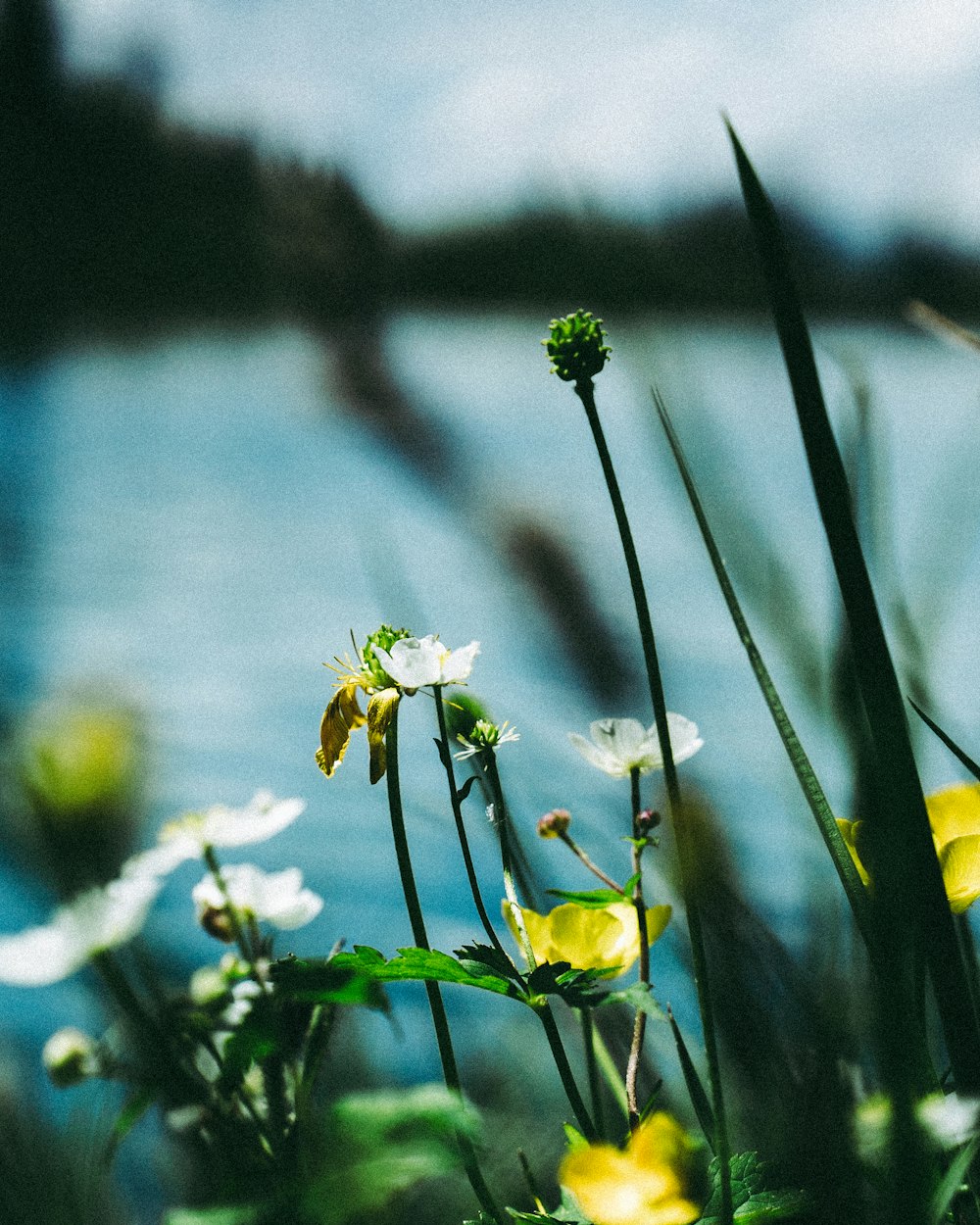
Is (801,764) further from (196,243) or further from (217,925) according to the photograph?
(196,243)

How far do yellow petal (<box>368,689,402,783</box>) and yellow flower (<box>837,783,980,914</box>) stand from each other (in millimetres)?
100

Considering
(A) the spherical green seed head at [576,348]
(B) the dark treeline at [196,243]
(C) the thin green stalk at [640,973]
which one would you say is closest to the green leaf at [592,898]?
(C) the thin green stalk at [640,973]

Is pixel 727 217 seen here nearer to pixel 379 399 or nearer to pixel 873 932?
pixel 379 399

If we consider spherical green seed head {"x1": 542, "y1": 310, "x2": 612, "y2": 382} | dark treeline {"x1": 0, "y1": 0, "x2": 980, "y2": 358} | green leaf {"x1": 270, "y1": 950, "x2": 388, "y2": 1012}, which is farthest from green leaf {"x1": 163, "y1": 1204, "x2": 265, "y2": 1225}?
dark treeline {"x1": 0, "y1": 0, "x2": 980, "y2": 358}

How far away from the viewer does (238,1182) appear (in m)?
0.15

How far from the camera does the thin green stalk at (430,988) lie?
17 cm

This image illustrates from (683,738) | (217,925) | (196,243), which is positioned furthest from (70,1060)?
(196,243)

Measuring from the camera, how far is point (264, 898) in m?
0.20

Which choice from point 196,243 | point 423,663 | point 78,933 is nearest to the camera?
point 78,933

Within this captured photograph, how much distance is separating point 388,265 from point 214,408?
0.76 meters

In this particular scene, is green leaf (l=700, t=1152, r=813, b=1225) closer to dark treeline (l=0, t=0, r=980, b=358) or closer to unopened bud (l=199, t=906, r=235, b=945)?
unopened bud (l=199, t=906, r=235, b=945)

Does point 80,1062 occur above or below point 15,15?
below

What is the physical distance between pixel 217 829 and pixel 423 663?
0.05 m

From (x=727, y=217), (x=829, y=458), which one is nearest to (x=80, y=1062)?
(x=829, y=458)
